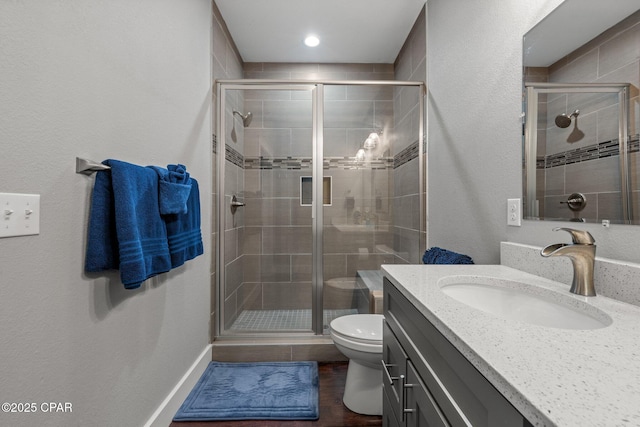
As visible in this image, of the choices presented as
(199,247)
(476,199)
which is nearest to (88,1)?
(199,247)

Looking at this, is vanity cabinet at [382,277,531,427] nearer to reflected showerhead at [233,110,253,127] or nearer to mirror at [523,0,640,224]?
mirror at [523,0,640,224]

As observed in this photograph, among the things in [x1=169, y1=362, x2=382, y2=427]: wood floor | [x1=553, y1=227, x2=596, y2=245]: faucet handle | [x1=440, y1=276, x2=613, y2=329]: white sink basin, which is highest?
[x1=553, y1=227, x2=596, y2=245]: faucet handle

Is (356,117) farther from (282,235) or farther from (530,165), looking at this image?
(530,165)

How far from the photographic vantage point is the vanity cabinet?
1.60 ft

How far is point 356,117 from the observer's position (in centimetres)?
232

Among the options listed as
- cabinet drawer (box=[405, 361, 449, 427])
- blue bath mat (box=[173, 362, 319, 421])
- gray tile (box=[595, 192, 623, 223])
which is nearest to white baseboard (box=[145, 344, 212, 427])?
blue bath mat (box=[173, 362, 319, 421])

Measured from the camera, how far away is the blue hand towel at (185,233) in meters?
1.38

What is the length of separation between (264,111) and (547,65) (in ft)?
5.76

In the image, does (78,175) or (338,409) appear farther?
(338,409)

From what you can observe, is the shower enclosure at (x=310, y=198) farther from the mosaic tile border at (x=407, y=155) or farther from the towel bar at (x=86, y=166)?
the towel bar at (x=86, y=166)

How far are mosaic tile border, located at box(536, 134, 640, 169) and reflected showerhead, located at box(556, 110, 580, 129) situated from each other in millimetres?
95

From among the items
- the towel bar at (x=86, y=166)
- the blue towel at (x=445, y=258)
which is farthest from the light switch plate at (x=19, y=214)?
the blue towel at (x=445, y=258)

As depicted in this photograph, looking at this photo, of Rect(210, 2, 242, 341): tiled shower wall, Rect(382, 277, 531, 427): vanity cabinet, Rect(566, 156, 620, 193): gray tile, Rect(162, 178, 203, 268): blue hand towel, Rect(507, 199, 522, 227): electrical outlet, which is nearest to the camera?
Rect(382, 277, 531, 427): vanity cabinet

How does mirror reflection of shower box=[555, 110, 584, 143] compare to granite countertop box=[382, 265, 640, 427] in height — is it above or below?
above
